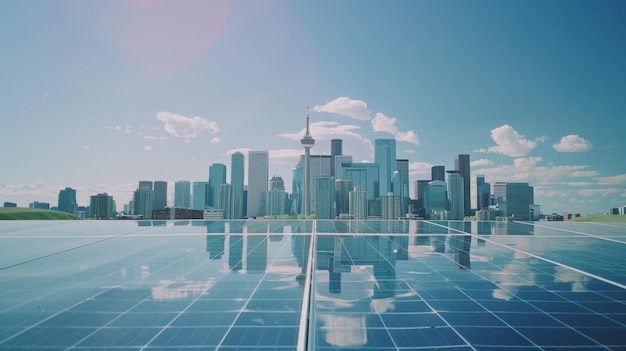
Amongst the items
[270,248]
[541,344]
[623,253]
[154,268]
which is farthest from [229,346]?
[623,253]

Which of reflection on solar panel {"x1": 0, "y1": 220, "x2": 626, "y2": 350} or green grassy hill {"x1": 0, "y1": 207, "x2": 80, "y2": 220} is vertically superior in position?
reflection on solar panel {"x1": 0, "y1": 220, "x2": 626, "y2": 350}

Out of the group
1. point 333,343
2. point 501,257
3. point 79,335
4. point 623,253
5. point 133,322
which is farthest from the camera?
point 623,253

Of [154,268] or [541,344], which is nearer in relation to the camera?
[541,344]

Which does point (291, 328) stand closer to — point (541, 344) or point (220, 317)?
point (220, 317)

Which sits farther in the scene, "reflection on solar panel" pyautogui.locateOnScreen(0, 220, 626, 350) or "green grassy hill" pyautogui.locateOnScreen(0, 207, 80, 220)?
"green grassy hill" pyautogui.locateOnScreen(0, 207, 80, 220)

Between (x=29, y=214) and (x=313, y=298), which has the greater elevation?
(x=313, y=298)

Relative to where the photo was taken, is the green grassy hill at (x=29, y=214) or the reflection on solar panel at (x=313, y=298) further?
the green grassy hill at (x=29, y=214)

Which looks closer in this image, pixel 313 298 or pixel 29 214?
pixel 313 298

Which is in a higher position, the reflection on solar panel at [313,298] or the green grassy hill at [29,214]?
the reflection on solar panel at [313,298]
